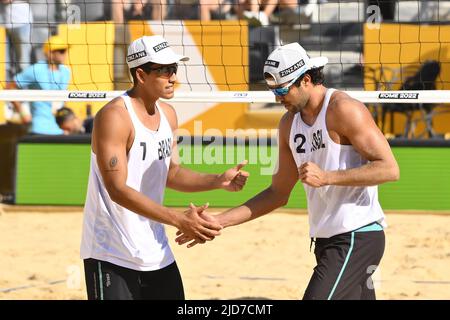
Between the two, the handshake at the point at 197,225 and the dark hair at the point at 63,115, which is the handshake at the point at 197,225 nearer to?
the handshake at the point at 197,225

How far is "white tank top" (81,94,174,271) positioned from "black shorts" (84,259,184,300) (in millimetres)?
36

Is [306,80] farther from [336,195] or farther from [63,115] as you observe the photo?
[63,115]

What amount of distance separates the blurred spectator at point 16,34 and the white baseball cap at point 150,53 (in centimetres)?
680

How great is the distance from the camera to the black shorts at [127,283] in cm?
505

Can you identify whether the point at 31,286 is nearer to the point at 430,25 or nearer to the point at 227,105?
the point at 227,105

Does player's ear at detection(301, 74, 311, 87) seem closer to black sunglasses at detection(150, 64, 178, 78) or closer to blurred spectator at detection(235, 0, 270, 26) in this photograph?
black sunglasses at detection(150, 64, 178, 78)

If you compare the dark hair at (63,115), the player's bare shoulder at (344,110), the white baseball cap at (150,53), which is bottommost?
the dark hair at (63,115)

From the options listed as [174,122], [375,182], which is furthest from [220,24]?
[375,182]

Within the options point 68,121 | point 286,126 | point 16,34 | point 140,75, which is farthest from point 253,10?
point 140,75

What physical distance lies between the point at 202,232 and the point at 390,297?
284 cm

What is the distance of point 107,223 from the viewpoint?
5133 mm

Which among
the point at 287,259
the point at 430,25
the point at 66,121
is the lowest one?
the point at 287,259

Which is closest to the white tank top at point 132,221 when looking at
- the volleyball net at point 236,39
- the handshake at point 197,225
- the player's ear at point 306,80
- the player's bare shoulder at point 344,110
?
the handshake at point 197,225

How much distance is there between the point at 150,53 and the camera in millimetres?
5242
